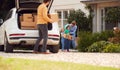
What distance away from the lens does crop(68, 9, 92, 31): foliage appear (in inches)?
1232

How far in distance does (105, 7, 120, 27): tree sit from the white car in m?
10.1

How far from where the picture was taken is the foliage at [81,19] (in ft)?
103

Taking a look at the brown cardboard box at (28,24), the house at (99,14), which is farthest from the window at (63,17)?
the brown cardboard box at (28,24)

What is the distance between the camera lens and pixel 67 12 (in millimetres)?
34281

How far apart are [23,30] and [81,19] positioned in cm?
1350

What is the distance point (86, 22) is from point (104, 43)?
7.06m

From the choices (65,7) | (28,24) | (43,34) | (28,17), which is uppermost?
(65,7)

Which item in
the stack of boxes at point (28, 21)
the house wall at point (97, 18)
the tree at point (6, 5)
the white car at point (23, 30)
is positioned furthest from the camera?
the house wall at point (97, 18)

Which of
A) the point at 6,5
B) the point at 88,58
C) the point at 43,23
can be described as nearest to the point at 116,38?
the point at 6,5

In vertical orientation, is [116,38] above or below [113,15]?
below

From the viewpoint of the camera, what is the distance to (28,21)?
18938 mm

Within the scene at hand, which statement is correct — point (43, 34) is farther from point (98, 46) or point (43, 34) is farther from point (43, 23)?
point (98, 46)

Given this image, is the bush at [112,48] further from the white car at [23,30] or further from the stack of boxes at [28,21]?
the stack of boxes at [28,21]

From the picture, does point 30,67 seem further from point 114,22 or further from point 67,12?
point 67,12
